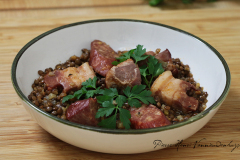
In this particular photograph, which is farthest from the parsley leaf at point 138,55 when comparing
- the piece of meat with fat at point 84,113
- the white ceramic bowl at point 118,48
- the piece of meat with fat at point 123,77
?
the piece of meat with fat at point 84,113

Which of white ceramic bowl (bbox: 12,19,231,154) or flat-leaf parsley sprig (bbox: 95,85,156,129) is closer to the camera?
white ceramic bowl (bbox: 12,19,231,154)

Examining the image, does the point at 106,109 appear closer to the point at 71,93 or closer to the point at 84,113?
the point at 84,113

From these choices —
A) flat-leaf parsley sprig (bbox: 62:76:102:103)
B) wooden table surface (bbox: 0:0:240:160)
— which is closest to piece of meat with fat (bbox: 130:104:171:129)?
wooden table surface (bbox: 0:0:240:160)

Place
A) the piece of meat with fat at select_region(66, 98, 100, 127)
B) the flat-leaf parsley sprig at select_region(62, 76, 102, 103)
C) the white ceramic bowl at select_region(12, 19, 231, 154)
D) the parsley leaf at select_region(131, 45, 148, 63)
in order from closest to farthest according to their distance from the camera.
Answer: the white ceramic bowl at select_region(12, 19, 231, 154) → the piece of meat with fat at select_region(66, 98, 100, 127) → the flat-leaf parsley sprig at select_region(62, 76, 102, 103) → the parsley leaf at select_region(131, 45, 148, 63)

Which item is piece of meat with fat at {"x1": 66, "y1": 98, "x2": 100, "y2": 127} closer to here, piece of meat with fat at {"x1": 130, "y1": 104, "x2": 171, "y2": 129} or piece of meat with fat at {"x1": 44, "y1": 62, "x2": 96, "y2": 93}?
piece of meat with fat at {"x1": 130, "y1": 104, "x2": 171, "y2": 129}

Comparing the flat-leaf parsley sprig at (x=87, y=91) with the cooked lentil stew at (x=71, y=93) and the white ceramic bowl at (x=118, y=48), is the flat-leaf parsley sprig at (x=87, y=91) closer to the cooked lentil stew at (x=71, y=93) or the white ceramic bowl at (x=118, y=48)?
the cooked lentil stew at (x=71, y=93)

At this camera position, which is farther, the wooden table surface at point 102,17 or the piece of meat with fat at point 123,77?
the piece of meat with fat at point 123,77

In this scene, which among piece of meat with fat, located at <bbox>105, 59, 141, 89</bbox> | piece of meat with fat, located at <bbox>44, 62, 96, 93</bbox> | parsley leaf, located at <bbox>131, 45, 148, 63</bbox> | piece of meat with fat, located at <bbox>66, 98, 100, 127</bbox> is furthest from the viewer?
parsley leaf, located at <bbox>131, 45, 148, 63</bbox>
